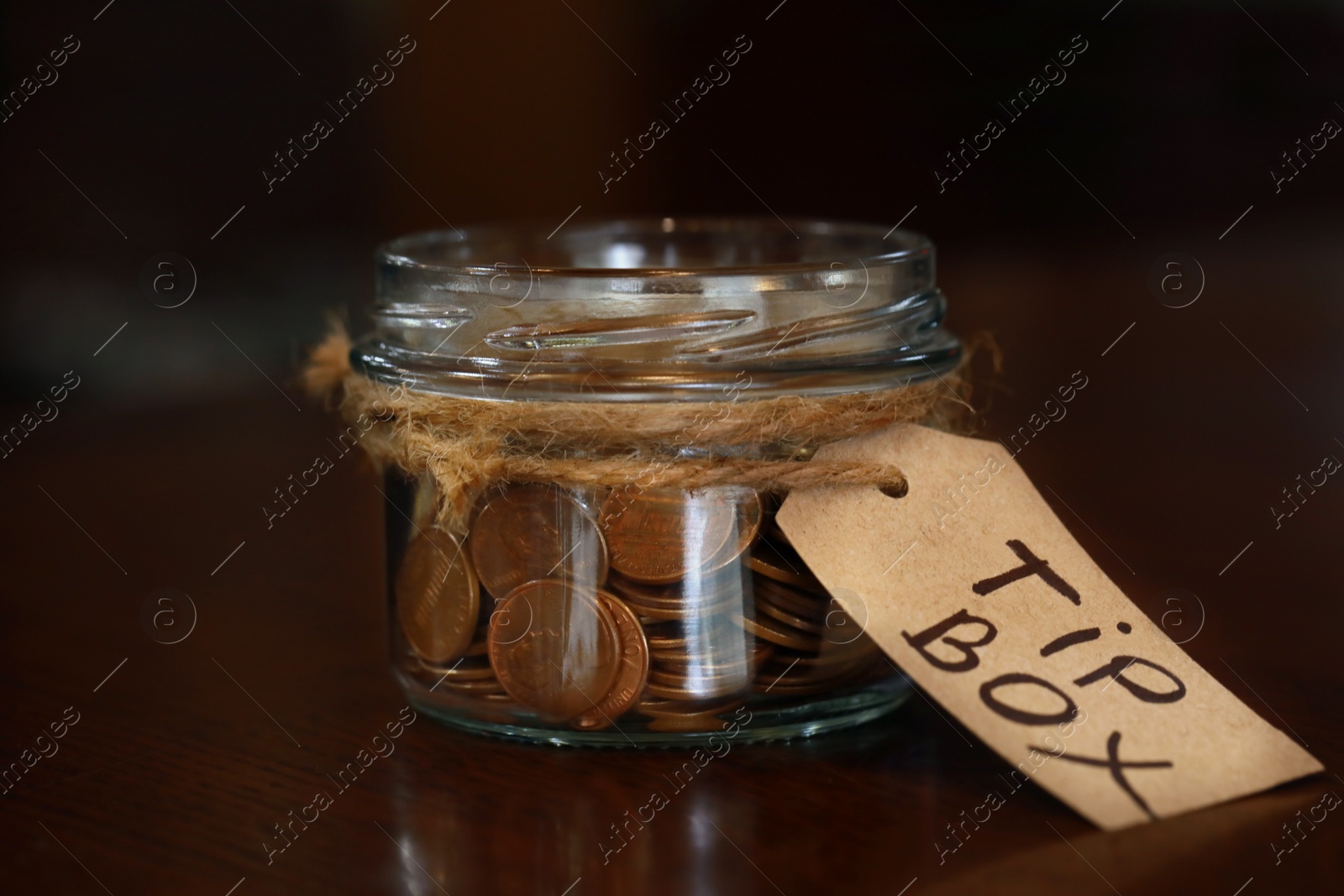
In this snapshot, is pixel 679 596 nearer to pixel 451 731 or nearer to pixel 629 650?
pixel 629 650

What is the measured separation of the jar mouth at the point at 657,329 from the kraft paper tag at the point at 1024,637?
0.05m

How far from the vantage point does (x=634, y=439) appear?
614 millimetres

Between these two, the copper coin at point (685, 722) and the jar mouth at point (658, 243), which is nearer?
the copper coin at point (685, 722)

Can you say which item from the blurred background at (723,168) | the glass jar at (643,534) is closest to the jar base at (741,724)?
the glass jar at (643,534)

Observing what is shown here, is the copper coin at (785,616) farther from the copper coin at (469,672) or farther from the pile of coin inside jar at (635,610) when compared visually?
the copper coin at (469,672)

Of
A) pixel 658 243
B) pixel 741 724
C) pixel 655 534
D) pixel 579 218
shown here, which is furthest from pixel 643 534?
pixel 579 218

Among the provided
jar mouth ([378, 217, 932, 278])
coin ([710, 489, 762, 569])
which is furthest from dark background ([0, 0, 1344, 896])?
jar mouth ([378, 217, 932, 278])

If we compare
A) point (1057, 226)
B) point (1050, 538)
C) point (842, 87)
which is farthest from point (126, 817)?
point (1057, 226)

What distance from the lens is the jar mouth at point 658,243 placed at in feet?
2.74

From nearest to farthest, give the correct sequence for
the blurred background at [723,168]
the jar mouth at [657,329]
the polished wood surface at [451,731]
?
the polished wood surface at [451,731]
the jar mouth at [657,329]
the blurred background at [723,168]

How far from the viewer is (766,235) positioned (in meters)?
0.94

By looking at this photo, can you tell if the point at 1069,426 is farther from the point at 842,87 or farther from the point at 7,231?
the point at 7,231

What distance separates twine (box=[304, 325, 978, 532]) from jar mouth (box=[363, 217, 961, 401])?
0.03 feet

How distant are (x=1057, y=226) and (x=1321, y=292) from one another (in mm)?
423
